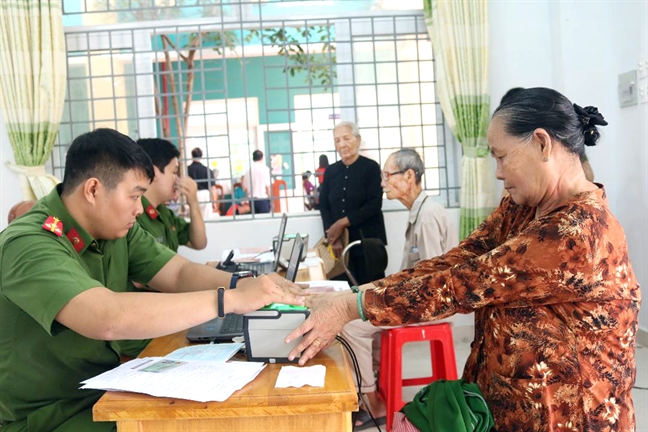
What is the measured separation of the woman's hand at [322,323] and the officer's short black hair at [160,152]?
6.48ft

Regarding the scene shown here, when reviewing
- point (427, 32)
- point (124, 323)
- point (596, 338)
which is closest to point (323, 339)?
point (124, 323)

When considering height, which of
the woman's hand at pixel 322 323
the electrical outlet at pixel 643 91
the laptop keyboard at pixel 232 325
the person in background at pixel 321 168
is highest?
the electrical outlet at pixel 643 91

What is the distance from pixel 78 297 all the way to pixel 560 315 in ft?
3.47

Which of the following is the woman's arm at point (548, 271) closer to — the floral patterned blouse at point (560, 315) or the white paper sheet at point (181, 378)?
the floral patterned blouse at point (560, 315)

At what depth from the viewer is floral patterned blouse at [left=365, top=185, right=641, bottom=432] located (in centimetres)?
144

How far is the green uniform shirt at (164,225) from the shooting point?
3.41 metres

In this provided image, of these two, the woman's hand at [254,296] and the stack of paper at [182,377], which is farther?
the woman's hand at [254,296]

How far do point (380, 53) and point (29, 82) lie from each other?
2472 mm

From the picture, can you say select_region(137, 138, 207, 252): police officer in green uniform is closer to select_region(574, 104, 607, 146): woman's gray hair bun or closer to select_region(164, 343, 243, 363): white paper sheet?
select_region(164, 343, 243, 363): white paper sheet

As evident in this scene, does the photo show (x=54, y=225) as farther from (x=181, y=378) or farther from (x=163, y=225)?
(x=163, y=225)

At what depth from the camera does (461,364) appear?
418 cm

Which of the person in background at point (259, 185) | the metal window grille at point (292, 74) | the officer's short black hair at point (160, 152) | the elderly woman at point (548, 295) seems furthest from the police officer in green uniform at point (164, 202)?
the elderly woman at point (548, 295)

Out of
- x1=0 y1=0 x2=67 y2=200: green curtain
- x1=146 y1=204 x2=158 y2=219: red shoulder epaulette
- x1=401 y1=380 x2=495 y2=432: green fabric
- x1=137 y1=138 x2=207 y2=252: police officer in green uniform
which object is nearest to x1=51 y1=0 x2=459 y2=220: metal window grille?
x1=0 y1=0 x2=67 y2=200: green curtain

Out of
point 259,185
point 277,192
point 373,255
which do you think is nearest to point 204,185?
point 259,185
